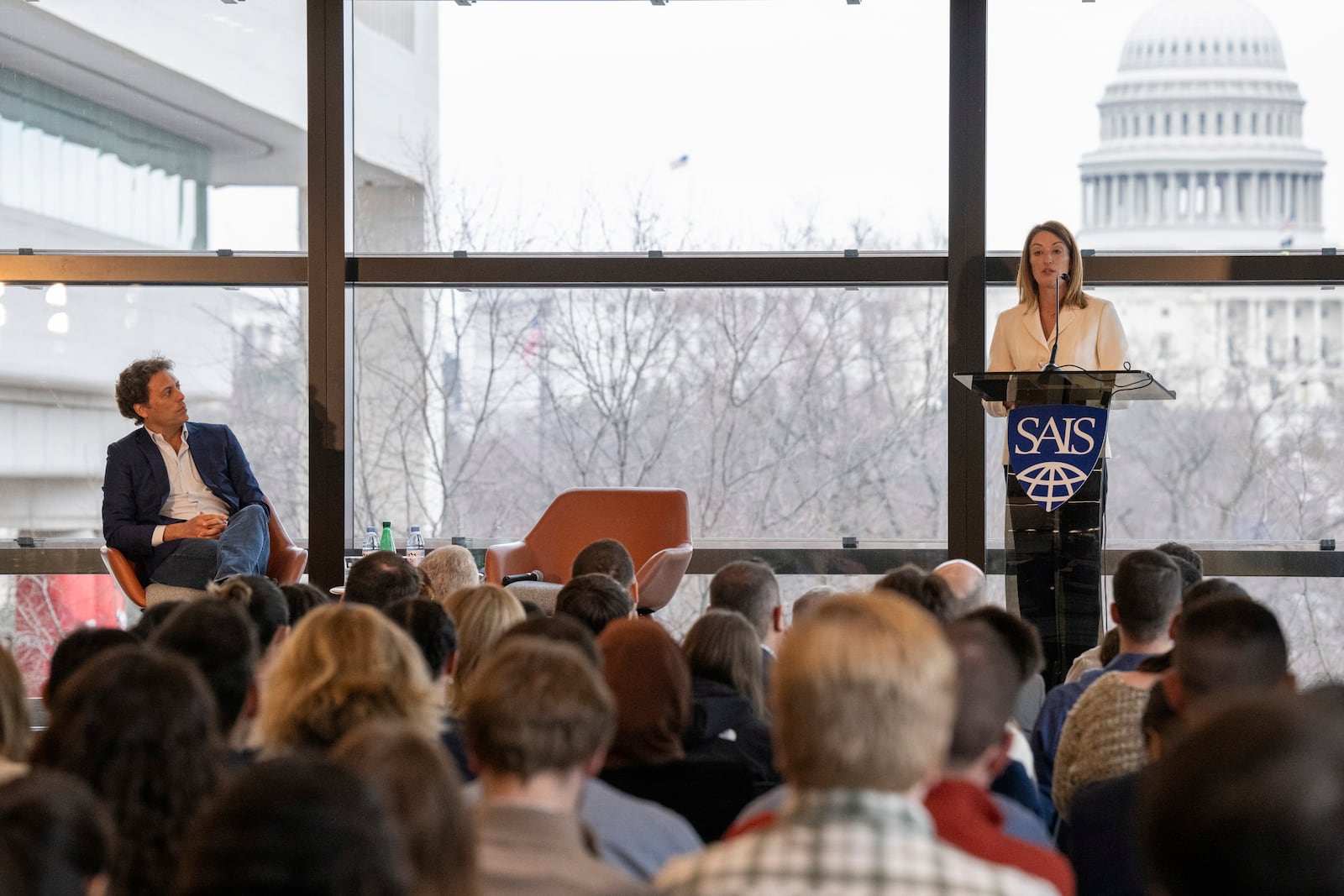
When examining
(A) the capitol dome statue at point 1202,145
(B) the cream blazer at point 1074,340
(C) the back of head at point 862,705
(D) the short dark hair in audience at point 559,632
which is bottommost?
(D) the short dark hair in audience at point 559,632

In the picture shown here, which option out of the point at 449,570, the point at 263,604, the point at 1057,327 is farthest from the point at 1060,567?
the point at 263,604

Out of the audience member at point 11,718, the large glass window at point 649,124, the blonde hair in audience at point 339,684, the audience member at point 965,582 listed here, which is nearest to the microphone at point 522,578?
the large glass window at point 649,124

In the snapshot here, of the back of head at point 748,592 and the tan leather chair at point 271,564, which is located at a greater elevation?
the back of head at point 748,592

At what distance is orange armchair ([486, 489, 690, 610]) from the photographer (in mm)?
5781

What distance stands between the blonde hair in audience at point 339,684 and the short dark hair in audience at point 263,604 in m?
0.89

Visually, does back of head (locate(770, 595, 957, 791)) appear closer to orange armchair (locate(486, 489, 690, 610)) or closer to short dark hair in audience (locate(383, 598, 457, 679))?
short dark hair in audience (locate(383, 598, 457, 679))

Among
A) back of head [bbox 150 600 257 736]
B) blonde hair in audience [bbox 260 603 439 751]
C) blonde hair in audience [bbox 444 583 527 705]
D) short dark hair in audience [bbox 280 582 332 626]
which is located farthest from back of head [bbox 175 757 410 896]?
short dark hair in audience [bbox 280 582 332 626]

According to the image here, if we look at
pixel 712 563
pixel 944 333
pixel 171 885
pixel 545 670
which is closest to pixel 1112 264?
pixel 944 333

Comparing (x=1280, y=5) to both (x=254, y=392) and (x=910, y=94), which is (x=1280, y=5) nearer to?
(x=910, y=94)

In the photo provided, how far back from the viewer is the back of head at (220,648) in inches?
90.4

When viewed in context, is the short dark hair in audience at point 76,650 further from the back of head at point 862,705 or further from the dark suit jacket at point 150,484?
the dark suit jacket at point 150,484

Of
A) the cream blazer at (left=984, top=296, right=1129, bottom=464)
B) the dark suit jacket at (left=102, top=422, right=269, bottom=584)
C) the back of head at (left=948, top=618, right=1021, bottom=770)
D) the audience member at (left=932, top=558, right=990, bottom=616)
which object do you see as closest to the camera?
the back of head at (left=948, top=618, right=1021, bottom=770)

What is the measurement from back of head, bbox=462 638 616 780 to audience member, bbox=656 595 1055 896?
11.5 inches

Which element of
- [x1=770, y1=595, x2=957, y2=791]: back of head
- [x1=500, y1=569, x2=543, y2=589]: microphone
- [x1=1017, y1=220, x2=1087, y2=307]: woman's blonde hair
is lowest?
[x1=500, y1=569, x2=543, y2=589]: microphone
